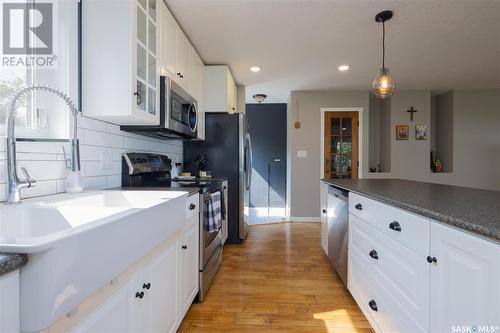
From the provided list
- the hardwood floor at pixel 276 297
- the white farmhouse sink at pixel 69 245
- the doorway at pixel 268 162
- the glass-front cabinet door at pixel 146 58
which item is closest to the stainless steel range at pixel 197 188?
the hardwood floor at pixel 276 297

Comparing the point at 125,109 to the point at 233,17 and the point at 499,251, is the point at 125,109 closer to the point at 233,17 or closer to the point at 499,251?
the point at 233,17

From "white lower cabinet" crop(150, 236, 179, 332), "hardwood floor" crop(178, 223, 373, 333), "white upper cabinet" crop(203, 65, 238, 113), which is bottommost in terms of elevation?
"hardwood floor" crop(178, 223, 373, 333)

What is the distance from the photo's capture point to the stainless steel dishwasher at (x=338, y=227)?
6.45 feet

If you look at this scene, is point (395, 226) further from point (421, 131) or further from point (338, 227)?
point (421, 131)

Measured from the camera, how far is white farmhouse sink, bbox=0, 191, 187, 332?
19.2 inches

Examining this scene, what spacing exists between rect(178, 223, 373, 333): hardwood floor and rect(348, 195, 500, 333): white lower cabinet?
→ 0.27 meters

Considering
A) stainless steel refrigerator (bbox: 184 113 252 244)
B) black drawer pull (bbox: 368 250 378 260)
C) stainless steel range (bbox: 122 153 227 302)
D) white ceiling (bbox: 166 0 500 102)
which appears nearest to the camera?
black drawer pull (bbox: 368 250 378 260)

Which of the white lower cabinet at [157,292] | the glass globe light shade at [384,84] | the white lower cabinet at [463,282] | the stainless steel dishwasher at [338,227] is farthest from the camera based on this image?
the glass globe light shade at [384,84]

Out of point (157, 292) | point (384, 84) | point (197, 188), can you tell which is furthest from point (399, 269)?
point (384, 84)

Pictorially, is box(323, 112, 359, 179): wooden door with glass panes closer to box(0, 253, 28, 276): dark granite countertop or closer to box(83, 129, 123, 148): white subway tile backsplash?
box(83, 129, 123, 148): white subway tile backsplash

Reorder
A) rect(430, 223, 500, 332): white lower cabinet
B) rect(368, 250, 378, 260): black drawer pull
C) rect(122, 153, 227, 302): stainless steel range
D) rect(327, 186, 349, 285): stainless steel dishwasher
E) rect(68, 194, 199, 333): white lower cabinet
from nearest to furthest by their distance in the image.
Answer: rect(430, 223, 500, 332): white lower cabinet
rect(68, 194, 199, 333): white lower cabinet
rect(368, 250, 378, 260): black drawer pull
rect(122, 153, 227, 302): stainless steel range
rect(327, 186, 349, 285): stainless steel dishwasher

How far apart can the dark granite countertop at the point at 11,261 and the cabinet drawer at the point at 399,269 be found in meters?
1.23

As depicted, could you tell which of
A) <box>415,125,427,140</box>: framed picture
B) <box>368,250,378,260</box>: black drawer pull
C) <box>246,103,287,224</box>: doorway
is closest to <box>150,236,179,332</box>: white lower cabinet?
<box>368,250,378,260</box>: black drawer pull

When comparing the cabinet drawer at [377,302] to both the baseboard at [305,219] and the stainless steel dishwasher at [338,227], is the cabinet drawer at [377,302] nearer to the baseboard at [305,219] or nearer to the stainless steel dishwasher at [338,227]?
the stainless steel dishwasher at [338,227]
